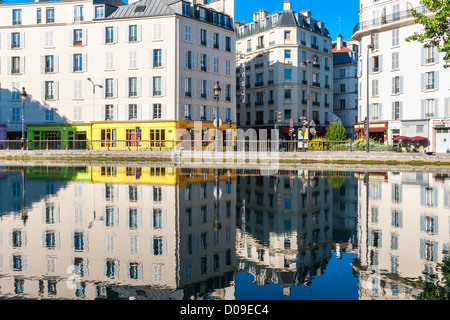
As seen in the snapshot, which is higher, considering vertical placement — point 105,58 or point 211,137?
point 105,58

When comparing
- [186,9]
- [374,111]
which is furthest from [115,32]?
[374,111]

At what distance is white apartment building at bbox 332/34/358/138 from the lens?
71688 mm

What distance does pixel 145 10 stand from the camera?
48.7 meters

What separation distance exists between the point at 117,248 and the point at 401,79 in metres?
46.7

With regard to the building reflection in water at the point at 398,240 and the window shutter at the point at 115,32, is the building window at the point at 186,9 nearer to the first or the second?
the window shutter at the point at 115,32

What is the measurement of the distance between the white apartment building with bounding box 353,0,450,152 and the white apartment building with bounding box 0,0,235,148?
16764 mm

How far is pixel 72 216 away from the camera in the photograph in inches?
376

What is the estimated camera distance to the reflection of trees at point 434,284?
4586mm

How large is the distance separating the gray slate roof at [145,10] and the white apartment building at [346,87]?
117 feet

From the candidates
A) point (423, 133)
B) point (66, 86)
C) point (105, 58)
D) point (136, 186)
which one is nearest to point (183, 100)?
point (105, 58)

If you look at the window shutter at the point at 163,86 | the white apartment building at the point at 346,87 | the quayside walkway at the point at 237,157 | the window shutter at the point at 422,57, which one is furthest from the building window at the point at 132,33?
the white apartment building at the point at 346,87
